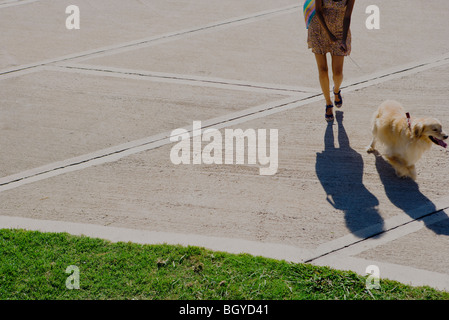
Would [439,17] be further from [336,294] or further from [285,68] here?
[336,294]

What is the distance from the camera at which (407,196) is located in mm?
6035

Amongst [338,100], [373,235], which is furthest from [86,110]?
[373,235]

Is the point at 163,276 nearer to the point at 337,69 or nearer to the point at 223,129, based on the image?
the point at 223,129

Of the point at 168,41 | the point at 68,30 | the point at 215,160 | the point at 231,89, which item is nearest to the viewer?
the point at 215,160

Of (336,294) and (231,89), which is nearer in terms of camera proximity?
(336,294)

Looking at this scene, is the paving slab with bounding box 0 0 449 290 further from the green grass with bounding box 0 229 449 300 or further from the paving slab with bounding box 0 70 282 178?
the green grass with bounding box 0 229 449 300

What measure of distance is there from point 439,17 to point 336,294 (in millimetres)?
8589

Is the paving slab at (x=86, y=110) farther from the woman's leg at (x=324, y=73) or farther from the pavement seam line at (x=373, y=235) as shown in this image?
the pavement seam line at (x=373, y=235)

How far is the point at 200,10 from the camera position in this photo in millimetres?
12172

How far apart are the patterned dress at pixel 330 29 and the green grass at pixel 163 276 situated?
3.43m

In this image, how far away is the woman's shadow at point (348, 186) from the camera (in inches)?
221
